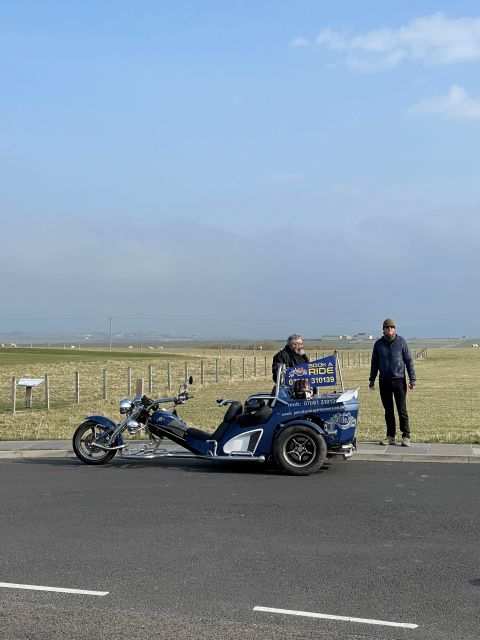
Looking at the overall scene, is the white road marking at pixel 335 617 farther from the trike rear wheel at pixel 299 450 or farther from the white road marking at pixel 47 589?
the trike rear wheel at pixel 299 450

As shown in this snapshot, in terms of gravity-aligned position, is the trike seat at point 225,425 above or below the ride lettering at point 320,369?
below

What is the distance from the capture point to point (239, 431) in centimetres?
1105

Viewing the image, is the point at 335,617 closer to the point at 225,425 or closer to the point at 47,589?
the point at 47,589

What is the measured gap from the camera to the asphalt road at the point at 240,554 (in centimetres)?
529

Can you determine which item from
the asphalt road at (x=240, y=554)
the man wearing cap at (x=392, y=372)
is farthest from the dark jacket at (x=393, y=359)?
the asphalt road at (x=240, y=554)

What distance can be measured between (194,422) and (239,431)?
21.6 feet

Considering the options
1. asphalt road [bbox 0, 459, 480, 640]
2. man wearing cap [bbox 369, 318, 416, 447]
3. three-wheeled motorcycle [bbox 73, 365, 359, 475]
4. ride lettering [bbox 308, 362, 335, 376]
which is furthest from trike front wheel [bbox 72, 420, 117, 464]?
man wearing cap [bbox 369, 318, 416, 447]

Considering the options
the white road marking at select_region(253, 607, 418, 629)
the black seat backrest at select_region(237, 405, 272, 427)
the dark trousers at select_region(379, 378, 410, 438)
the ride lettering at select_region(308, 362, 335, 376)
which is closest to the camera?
the white road marking at select_region(253, 607, 418, 629)

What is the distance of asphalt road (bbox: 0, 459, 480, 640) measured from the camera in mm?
5285

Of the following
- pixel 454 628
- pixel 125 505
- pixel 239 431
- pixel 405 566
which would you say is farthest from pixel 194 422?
pixel 454 628

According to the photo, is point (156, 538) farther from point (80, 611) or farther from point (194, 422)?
point (194, 422)

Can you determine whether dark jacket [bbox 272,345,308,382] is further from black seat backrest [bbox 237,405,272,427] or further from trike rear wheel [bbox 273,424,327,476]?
trike rear wheel [bbox 273,424,327,476]

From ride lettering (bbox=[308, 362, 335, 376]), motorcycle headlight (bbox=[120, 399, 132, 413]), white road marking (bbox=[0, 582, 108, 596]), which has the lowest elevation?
white road marking (bbox=[0, 582, 108, 596])

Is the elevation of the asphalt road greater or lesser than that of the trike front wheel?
lesser
